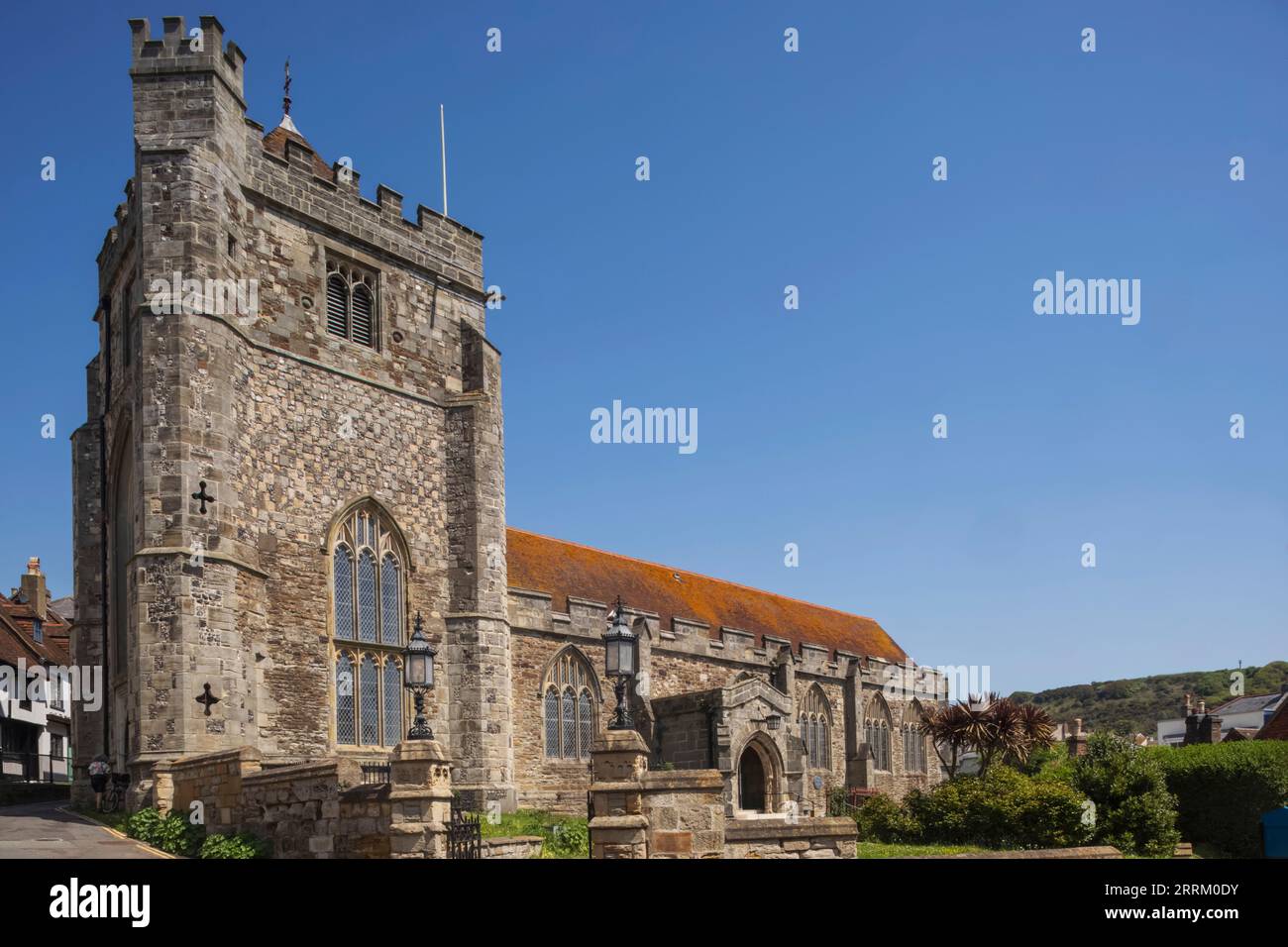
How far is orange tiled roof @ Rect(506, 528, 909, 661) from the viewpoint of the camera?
32.5m

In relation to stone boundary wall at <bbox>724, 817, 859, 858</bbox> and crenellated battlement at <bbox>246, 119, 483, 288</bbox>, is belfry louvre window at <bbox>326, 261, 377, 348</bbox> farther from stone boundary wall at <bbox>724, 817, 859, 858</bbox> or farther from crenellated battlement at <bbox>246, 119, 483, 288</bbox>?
stone boundary wall at <bbox>724, 817, 859, 858</bbox>

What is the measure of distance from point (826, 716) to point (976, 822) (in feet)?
43.9

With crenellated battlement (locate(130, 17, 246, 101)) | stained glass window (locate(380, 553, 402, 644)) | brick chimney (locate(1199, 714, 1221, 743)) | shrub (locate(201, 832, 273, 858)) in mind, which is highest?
crenellated battlement (locate(130, 17, 246, 101))

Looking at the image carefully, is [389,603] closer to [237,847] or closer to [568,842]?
[568,842]

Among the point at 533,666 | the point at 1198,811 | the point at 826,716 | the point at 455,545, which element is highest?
the point at 455,545

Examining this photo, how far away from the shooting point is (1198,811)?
1362 inches

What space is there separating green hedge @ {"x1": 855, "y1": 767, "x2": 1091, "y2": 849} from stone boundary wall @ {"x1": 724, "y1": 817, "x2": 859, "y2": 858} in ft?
26.6

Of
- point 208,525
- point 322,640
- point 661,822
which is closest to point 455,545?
point 322,640

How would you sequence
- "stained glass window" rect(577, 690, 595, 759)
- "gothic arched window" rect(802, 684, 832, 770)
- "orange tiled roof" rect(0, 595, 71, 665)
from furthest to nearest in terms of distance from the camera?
1. "gothic arched window" rect(802, 684, 832, 770)
2. "orange tiled roof" rect(0, 595, 71, 665)
3. "stained glass window" rect(577, 690, 595, 759)

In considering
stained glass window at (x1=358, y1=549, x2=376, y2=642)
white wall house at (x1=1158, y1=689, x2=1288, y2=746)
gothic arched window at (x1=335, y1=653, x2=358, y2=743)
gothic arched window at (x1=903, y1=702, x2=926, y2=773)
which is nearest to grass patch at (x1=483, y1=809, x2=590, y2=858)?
gothic arched window at (x1=335, y1=653, x2=358, y2=743)

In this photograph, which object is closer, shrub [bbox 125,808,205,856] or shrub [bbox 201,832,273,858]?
shrub [bbox 201,832,273,858]

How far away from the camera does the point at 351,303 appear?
23.8m

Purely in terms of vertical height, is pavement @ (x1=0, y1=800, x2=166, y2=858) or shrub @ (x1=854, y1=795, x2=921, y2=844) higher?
pavement @ (x1=0, y1=800, x2=166, y2=858)
